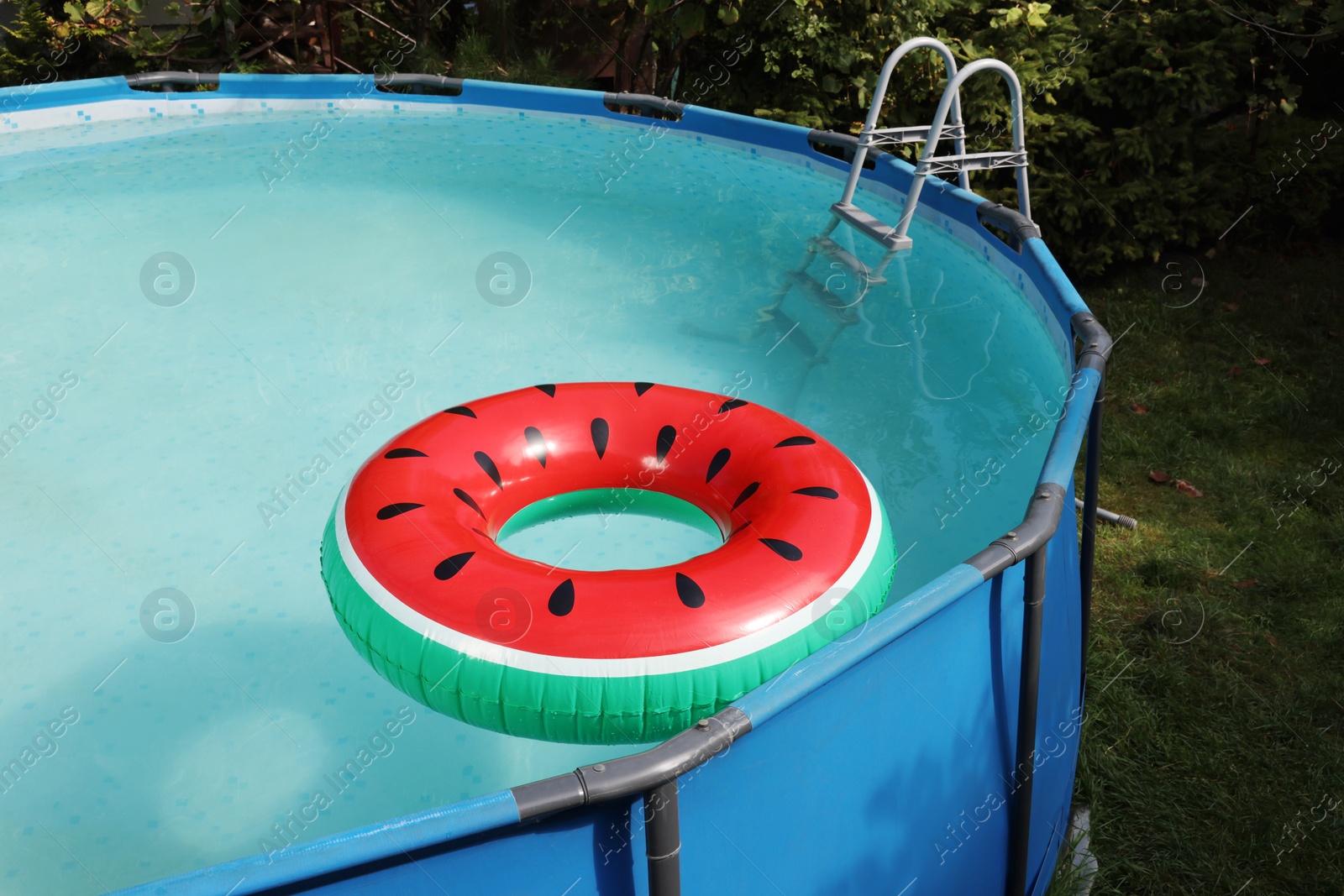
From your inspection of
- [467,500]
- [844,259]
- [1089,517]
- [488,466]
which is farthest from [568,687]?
[844,259]

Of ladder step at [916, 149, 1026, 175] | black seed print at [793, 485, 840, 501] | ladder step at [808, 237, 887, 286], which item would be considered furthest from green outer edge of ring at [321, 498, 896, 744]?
ladder step at [808, 237, 887, 286]

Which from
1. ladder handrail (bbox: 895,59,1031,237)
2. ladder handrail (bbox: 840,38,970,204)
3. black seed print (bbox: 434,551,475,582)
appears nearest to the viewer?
black seed print (bbox: 434,551,475,582)

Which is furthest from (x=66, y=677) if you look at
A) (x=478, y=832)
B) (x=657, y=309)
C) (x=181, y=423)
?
(x=657, y=309)

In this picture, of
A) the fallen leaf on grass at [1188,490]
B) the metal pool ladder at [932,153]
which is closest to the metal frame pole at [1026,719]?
the fallen leaf on grass at [1188,490]

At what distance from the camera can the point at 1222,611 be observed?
314 centimetres

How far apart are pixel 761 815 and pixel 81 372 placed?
4.18 m

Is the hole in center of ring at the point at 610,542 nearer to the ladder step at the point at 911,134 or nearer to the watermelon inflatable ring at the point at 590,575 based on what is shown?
the watermelon inflatable ring at the point at 590,575

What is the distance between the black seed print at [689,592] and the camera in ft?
6.43

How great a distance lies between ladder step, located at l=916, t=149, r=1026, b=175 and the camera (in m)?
4.15

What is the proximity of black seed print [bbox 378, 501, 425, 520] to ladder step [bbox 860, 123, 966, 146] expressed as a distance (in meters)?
3.10

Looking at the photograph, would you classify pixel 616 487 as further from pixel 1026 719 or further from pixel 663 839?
pixel 663 839

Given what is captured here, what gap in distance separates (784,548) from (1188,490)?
2.39 meters

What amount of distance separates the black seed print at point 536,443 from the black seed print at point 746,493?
0.50 metres

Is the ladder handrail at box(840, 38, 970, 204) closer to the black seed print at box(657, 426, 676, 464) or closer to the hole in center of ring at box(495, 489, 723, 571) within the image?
the hole in center of ring at box(495, 489, 723, 571)
